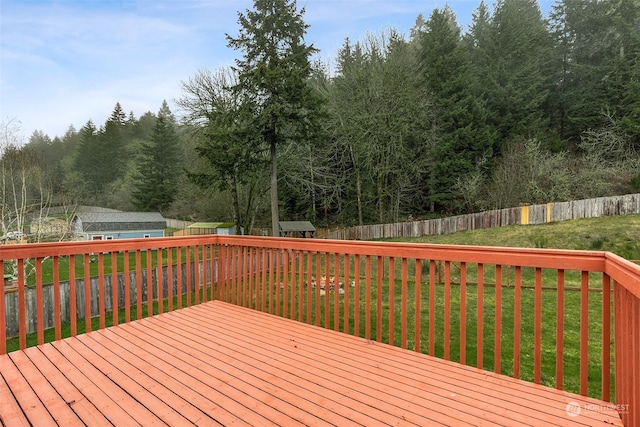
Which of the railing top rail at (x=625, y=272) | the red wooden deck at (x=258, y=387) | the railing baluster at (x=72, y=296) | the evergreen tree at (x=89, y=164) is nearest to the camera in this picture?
the railing top rail at (x=625, y=272)

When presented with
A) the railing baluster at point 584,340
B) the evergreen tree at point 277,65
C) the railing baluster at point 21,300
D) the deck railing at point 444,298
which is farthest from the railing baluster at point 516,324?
the evergreen tree at point 277,65

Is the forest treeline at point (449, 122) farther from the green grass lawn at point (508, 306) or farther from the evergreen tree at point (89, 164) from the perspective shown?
the evergreen tree at point (89, 164)

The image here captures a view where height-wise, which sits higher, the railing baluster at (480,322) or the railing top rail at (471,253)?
the railing top rail at (471,253)

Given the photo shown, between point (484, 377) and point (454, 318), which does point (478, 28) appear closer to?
point (454, 318)

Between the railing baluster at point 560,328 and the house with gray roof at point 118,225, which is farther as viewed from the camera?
the house with gray roof at point 118,225

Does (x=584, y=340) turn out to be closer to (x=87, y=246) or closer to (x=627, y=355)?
(x=627, y=355)

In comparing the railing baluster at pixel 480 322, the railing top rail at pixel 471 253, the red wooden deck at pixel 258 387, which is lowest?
the red wooden deck at pixel 258 387

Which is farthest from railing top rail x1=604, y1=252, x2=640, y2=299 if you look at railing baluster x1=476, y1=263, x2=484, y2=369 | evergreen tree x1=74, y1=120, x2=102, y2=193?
evergreen tree x1=74, y1=120, x2=102, y2=193

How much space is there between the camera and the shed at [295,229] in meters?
15.2

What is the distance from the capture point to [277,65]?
11.3 m

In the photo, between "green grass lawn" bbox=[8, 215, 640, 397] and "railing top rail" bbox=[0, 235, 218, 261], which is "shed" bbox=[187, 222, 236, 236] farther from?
"railing top rail" bbox=[0, 235, 218, 261]

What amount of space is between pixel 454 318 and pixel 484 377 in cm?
348

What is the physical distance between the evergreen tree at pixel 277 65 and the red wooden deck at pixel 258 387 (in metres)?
9.90

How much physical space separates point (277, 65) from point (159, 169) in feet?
51.5
